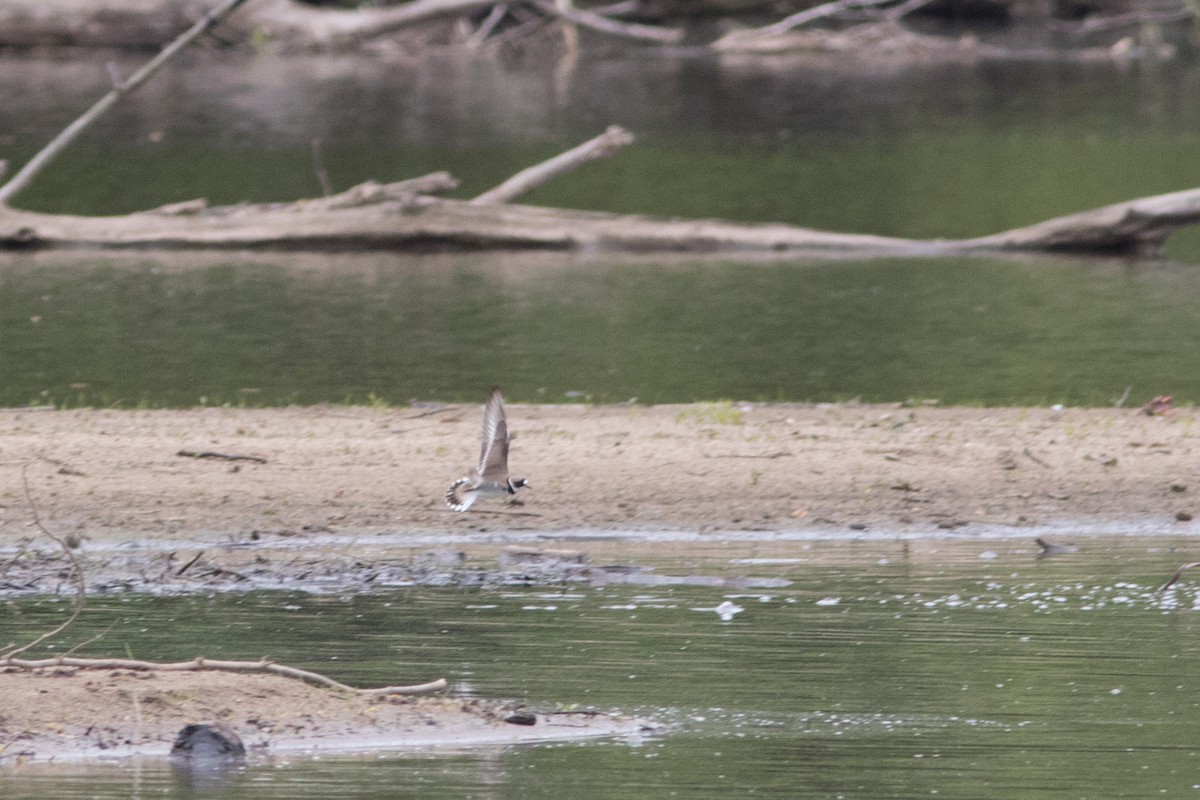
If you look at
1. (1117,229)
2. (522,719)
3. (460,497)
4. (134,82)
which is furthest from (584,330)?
(522,719)

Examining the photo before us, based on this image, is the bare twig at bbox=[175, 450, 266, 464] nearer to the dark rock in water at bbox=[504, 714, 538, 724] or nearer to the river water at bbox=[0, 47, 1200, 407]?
the river water at bbox=[0, 47, 1200, 407]

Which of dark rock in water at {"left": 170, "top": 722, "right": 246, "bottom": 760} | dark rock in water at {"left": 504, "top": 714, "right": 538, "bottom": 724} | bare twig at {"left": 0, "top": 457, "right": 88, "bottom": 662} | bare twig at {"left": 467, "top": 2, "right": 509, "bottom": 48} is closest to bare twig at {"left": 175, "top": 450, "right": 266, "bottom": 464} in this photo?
bare twig at {"left": 0, "top": 457, "right": 88, "bottom": 662}

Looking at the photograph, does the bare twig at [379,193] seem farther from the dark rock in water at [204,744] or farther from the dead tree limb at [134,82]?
the dark rock in water at [204,744]

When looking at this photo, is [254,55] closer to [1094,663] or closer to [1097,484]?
[1097,484]

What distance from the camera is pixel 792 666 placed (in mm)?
7457

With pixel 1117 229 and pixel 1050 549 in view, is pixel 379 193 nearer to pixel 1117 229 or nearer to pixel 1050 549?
pixel 1117 229

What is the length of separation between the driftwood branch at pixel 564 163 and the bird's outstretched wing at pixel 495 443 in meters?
8.84

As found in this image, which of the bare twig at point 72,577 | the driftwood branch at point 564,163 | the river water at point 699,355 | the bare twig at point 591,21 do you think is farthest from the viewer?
the bare twig at point 591,21

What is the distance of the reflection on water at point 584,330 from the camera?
13.5 metres

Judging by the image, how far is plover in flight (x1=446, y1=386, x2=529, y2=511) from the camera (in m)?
8.59

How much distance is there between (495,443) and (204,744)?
2.59 m

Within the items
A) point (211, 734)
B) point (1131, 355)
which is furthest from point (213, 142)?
point (211, 734)

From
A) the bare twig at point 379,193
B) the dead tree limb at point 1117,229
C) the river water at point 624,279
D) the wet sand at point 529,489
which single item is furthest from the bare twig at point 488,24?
the wet sand at point 529,489

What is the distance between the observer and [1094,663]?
24.8 ft
